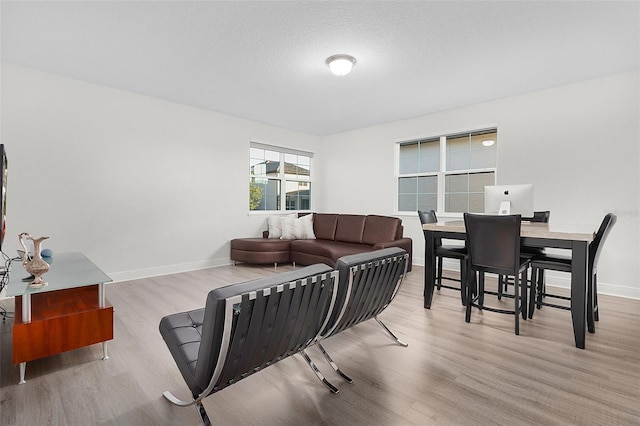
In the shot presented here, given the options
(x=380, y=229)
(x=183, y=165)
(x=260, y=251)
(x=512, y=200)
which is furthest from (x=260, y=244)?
(x=512, y=200)

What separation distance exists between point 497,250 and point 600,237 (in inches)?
29.2

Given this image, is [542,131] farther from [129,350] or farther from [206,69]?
[129,350]

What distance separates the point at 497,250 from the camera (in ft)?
8.80

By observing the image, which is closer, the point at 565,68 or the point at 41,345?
the point at 41,345

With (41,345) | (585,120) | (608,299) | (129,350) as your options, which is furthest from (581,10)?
(41,345)

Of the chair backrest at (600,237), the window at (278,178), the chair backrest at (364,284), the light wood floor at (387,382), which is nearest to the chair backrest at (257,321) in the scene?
the chair backrest at (364,284)

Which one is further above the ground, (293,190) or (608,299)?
(293,190)

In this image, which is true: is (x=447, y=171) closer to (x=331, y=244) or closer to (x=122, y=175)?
(x=331, y=244)

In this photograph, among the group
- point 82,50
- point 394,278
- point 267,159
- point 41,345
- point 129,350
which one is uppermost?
point 82,50

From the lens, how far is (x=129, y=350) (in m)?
2.29

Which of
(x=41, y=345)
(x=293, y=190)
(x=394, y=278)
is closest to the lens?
(x=41, y=345)

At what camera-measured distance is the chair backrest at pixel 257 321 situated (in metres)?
1.23

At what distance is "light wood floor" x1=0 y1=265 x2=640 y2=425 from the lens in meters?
1.59

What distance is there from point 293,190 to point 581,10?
503cm
